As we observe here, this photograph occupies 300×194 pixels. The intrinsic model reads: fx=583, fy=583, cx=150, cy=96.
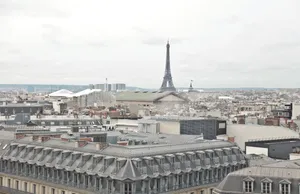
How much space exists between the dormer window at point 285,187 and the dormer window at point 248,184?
78.6 inches

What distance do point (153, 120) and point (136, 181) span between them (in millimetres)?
37385

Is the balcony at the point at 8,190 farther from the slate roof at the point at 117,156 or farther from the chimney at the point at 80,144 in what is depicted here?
the chimney at the point at 80,144

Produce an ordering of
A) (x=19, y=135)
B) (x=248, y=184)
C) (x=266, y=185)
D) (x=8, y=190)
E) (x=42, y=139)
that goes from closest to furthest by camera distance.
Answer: (x=266, y=185) → (x=248, y=184) → (x=42, y=139) → (x=8, y=190) → (x=19, y=135)

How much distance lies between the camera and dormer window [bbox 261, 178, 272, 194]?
39.8m

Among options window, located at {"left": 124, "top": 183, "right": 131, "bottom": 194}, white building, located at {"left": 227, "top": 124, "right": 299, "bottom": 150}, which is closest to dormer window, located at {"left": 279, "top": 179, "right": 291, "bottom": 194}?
window, located at {"left": 124, "top": 183, "right": 131, "bottom": 194}

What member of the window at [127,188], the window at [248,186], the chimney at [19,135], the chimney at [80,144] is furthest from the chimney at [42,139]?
the window at [248,186]

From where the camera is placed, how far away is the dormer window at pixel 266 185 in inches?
1565

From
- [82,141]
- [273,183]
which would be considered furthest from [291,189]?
[82,141]

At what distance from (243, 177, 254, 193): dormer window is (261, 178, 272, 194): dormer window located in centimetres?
74

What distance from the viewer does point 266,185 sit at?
39969mm

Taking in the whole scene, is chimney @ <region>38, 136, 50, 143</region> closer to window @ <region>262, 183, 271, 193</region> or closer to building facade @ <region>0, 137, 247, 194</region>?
building facade @ <region>0, 137, 247, 194</region>

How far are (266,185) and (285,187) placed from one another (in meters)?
1.34

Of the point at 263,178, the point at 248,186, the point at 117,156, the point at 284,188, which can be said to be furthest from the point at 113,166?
the point at 284,188

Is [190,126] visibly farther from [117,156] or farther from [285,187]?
[285,187]
